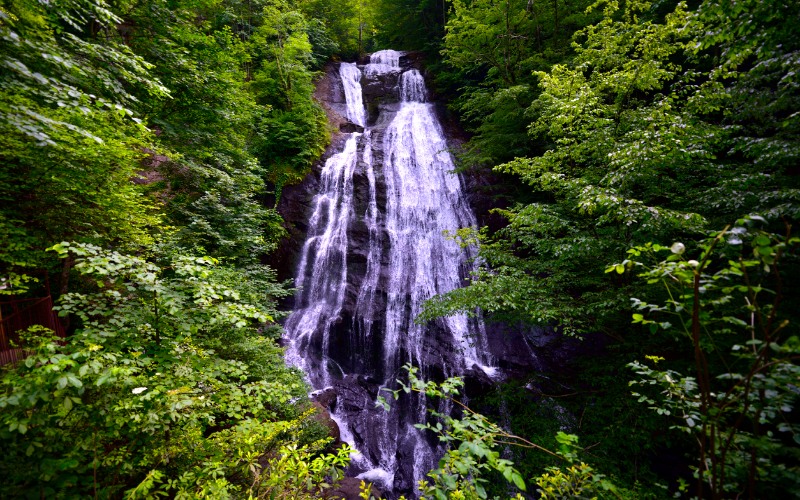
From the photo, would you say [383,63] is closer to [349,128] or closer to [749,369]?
[349,128]

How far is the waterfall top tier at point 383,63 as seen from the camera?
2234 cm

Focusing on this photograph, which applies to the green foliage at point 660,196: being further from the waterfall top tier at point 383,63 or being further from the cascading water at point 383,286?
the waterfall top tier at point 383,63

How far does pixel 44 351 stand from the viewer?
2168 millimetres

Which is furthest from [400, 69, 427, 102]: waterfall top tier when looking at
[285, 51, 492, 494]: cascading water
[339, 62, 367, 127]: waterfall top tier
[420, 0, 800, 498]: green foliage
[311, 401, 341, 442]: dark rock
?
[311, 401, 341, 442]: dark rock

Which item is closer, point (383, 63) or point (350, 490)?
point (350, 490)

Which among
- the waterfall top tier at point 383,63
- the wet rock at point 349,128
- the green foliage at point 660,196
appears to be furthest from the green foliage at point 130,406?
the waterfall top tier at point 383,63

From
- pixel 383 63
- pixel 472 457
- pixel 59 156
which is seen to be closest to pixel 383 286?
pixel 59 156

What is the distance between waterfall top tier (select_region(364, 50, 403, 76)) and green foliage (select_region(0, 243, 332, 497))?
23101 mm

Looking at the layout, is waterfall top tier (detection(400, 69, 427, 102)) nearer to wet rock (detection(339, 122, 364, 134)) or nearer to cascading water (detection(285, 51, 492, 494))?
cascading water (detection(285, 51, 492, 494))

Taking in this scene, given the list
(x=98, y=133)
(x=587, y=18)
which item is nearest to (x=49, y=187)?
(x=98, y=133)

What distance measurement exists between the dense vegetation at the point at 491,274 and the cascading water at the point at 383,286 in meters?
2.50

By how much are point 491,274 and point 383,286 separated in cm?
590

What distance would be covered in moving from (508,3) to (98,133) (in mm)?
12752

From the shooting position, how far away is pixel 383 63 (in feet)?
76.7
